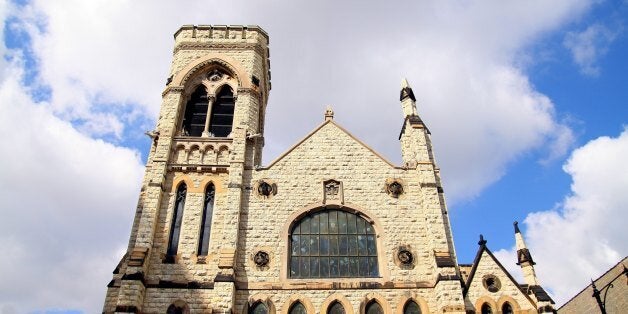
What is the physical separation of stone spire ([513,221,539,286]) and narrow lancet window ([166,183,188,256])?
11521mm

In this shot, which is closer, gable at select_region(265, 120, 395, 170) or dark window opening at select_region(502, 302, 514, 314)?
dark window opening at select_region(502, 302, 514, 314)

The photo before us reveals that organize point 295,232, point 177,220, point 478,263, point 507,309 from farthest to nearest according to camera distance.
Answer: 1. point 177,220
2. point 295,232
3. point 478,263
4. point 507,309

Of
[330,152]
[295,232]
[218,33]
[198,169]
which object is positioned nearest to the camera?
[295,232]

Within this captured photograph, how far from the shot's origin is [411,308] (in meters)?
14.9

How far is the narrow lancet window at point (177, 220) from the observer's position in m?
16.3

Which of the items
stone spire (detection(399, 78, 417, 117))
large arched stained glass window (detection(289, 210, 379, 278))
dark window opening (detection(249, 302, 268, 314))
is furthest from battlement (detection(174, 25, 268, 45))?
dark window opening (detection(249, 302, 268, 314))

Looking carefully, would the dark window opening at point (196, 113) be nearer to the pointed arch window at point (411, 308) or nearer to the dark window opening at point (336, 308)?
the dark window opening at point (336, 308)

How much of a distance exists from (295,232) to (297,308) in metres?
2.68

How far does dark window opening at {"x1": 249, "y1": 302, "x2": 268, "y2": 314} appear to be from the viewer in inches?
580

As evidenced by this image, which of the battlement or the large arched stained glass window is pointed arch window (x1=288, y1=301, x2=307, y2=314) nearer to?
the large arched stained glass window

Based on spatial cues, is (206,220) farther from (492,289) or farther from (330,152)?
(492,289)

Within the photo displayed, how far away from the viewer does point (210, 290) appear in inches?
589

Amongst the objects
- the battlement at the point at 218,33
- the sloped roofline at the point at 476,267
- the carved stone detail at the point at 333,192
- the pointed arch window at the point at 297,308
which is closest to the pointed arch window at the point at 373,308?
the pointed arch window at the point at 297,308

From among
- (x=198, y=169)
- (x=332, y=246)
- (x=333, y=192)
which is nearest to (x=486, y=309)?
(x=332, y=246)
